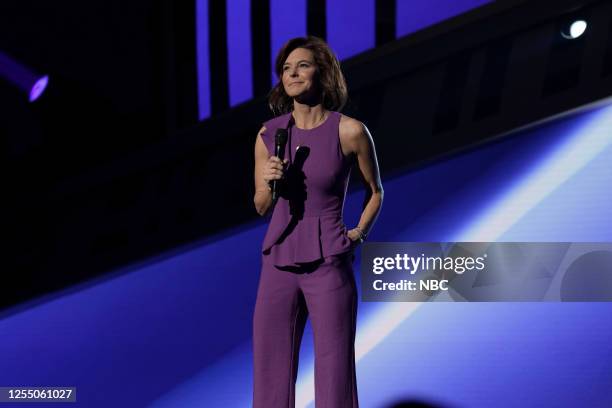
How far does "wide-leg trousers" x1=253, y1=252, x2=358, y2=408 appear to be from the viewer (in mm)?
2281

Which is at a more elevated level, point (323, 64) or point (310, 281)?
point (323, 64)

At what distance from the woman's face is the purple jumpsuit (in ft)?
0.43

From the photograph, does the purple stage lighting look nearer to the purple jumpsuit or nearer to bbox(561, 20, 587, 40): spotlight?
the purple jumpsuit

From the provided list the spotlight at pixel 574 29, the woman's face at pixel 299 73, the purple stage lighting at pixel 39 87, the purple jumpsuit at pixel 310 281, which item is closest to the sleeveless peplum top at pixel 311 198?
the purple jumpsuit at pixel 310 281

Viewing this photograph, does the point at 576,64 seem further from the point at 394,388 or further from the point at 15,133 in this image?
the point at 15,133

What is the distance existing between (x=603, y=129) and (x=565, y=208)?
0.41m

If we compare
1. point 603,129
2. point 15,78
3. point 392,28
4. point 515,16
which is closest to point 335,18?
point 392,28

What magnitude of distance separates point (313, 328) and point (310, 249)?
0.85ft

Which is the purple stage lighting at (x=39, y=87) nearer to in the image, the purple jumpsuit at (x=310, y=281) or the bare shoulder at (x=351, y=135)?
the purple jumpsuit at (x=310, y=281)

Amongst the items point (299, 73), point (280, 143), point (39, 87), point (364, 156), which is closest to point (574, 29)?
point (364, 156)

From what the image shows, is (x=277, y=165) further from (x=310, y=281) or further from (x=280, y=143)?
(x=310, y=281)

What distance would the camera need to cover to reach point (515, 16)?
3389 mm

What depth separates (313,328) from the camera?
233cm

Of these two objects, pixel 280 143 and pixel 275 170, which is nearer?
pixel 275 170
